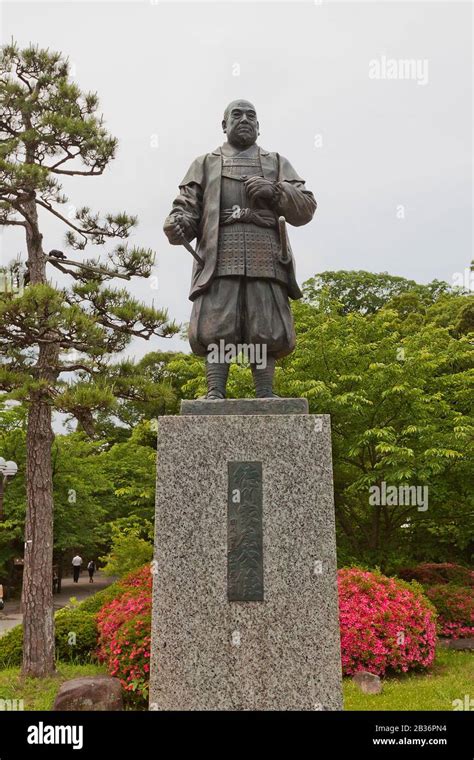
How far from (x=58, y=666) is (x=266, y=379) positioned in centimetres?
664

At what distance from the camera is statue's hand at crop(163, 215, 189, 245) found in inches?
186

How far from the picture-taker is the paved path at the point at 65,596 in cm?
1634

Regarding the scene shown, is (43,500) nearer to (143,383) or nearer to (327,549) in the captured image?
(143,383)

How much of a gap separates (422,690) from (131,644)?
11.1 ft

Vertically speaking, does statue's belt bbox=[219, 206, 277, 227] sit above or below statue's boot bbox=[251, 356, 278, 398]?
above

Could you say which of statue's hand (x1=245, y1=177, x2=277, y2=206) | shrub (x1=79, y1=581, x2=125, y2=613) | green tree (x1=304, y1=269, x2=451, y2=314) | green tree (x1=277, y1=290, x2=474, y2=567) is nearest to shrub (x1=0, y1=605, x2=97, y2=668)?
shrub (x1=79, y1=581, x2=125, y2=613)

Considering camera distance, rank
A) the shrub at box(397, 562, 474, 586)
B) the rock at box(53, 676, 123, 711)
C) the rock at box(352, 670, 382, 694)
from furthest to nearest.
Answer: the shrub at box(397, 562, 474, 586) < the rock at box(352, 670, 382, 694) < the rock at box(53, 676, 123, 711)

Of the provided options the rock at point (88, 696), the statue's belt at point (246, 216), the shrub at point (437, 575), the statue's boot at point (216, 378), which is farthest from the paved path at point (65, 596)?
the statue's belt at point (246, 216)

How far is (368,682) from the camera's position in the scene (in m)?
7.57

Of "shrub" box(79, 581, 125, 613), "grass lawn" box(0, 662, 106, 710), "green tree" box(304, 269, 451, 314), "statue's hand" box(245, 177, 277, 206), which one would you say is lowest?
"grass lawn" box(0, 662, 106, 710)

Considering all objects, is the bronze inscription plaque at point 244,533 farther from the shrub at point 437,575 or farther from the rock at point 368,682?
the shrub at point 437,575

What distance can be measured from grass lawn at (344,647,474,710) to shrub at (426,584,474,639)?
1075 millimetres

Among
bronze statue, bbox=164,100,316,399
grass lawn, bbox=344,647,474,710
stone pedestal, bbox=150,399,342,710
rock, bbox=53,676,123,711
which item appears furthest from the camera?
grass lawn, bbox=344,647,474,710

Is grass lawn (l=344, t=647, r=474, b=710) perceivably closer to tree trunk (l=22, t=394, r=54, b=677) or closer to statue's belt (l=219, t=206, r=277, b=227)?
tree trunk (l=22, t=394, r=54, b=677)
